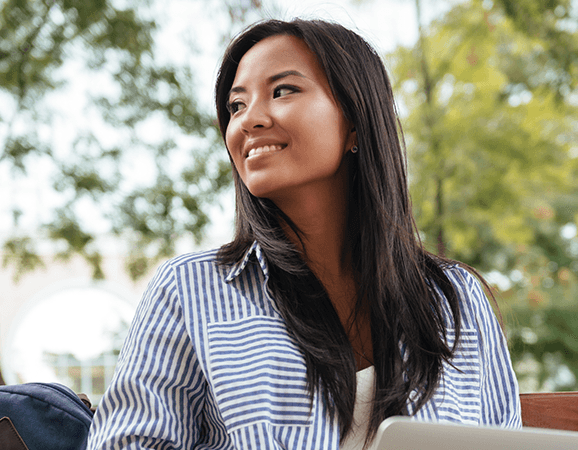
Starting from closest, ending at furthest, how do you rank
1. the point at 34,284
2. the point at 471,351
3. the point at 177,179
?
the point at 471,351 < the point at 177,179 < the point at 34,284

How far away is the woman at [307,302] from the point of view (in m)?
1.11

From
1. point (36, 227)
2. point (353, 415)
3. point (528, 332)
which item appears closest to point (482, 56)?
point (528, 332)

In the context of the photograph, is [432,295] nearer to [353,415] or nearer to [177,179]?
[353,415]

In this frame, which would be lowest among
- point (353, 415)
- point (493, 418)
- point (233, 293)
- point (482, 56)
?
point (493, 418)

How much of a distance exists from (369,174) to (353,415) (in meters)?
0.55

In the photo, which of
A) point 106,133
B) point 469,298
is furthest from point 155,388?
point 106,133

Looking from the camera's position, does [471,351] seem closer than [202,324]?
No

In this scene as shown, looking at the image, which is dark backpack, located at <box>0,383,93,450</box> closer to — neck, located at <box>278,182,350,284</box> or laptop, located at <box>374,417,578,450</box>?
neck, located at <box>278,182,350,284</box>

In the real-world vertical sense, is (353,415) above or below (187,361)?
below

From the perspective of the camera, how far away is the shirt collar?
1.28 m

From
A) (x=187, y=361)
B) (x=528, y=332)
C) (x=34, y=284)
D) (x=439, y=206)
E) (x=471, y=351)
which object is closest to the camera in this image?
(x=187, y=361)

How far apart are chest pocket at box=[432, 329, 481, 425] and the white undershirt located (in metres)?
0.14

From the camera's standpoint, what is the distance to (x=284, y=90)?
1.34m

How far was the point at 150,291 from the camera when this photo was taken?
4.06 ft
